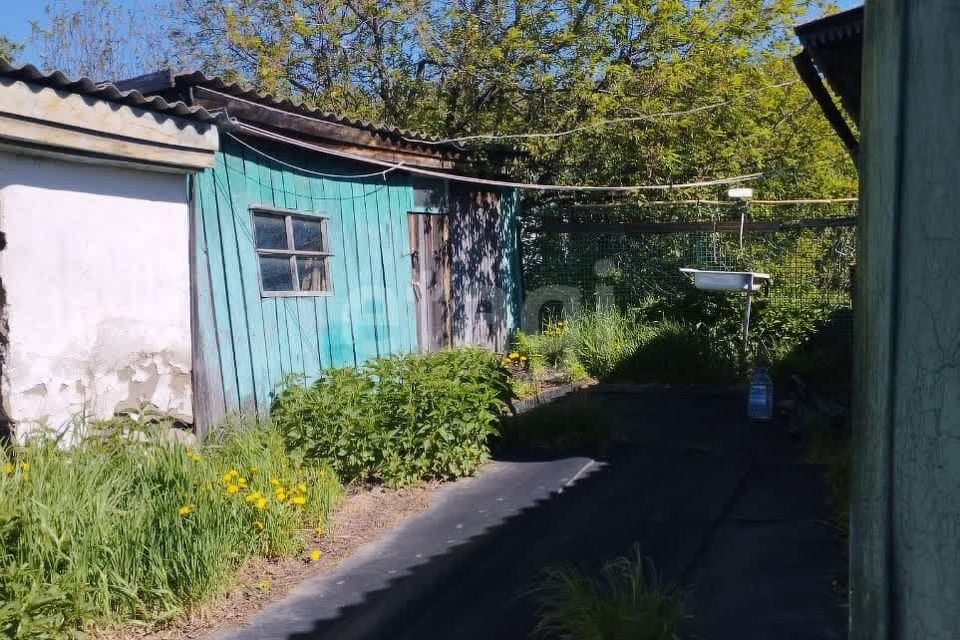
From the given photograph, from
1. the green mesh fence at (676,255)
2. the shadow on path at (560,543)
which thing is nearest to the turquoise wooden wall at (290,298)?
the shadow on path at (560,543)

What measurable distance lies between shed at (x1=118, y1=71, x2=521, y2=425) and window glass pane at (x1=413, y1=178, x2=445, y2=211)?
2 cm

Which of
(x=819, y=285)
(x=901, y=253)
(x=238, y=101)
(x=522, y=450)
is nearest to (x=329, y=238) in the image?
(x=238, y=101)

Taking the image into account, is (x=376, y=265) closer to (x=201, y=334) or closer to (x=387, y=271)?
(x=387, y=271)

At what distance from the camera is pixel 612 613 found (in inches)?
147

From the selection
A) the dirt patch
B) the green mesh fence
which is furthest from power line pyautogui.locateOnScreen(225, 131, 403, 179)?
the green mesh fence

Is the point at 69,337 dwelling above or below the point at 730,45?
below

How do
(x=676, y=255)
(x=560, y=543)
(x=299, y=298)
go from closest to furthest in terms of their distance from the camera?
(x=560, y=543), (x=299, y=298), (x=676, y=255)

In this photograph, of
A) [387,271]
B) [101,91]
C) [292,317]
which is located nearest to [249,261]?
[292,317]

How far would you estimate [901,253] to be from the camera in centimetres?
179

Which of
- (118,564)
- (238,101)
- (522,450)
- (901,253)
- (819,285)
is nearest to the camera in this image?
(901,253)

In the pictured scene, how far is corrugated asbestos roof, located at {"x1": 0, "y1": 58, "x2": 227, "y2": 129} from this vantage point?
16.4 feet

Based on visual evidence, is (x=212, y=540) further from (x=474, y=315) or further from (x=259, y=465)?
(x=474, y=315)

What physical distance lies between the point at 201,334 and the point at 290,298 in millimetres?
1122

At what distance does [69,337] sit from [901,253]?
519 cm
